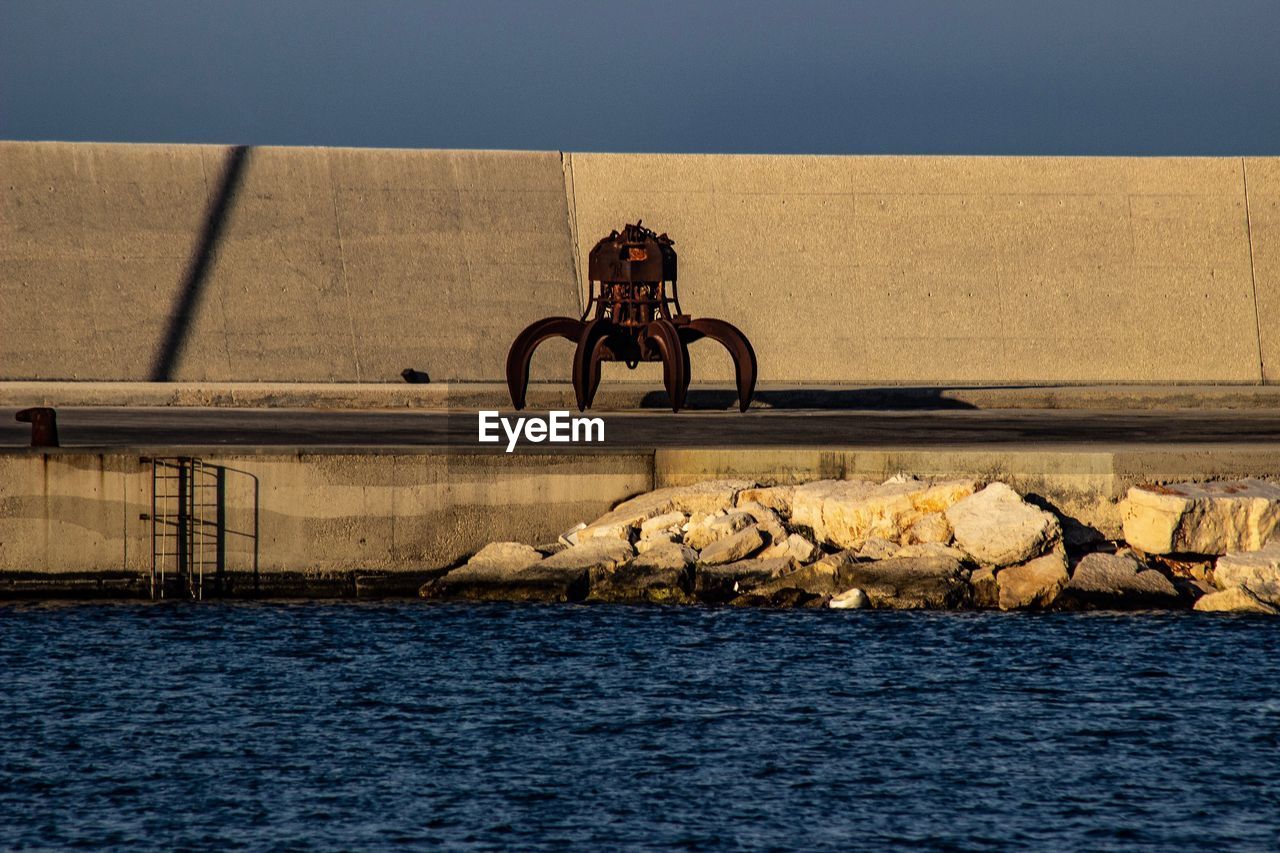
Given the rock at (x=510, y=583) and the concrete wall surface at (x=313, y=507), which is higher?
the concrete wall surface at (x=313, y=507)

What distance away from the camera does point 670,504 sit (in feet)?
68.4

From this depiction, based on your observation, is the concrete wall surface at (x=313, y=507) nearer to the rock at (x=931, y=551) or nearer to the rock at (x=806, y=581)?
the rock at (x=806, y=581)

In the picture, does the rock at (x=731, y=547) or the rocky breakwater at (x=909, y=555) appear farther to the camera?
the rock at (x=731, y=547)

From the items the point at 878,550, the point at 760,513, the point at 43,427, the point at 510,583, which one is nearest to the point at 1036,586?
the point at 878,550

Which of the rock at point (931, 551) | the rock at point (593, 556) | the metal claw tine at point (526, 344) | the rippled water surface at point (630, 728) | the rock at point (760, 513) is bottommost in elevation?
the rippled water surface at point (630, 728)

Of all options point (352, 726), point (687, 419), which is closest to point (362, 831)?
point (352, 726)

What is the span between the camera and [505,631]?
18891mm

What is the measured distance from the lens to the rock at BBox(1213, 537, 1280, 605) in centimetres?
1948

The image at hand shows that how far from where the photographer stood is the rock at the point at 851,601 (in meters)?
19.8

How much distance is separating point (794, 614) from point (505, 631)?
2.94 metres

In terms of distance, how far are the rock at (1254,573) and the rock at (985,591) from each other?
2.24 metres

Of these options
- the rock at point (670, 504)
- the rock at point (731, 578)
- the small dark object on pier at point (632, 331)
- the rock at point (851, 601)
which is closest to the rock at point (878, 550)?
the rock at point (851, 601)

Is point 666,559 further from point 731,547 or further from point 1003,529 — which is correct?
point 1003,529

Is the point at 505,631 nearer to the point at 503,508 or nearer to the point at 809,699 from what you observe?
the point at 503,508
